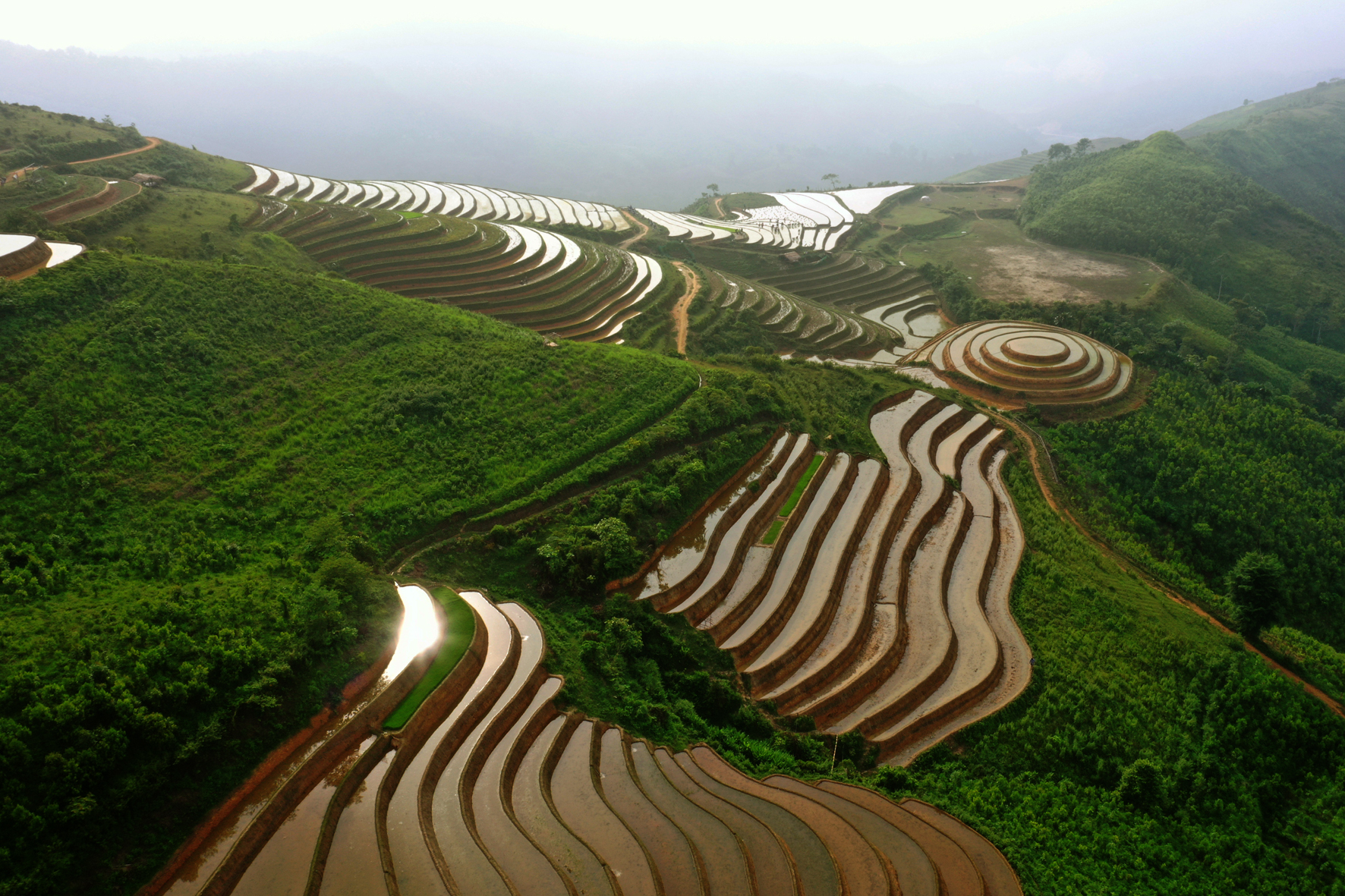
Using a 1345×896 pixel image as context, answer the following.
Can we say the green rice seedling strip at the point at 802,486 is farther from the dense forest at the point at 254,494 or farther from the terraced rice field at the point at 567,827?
the terraced rice field at the point at 567,827

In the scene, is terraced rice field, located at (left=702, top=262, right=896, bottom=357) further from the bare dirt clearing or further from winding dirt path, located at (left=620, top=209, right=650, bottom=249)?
the bare dirt clearing

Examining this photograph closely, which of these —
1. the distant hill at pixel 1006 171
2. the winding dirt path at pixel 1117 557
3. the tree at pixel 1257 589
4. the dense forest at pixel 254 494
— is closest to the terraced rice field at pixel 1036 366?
the winding dirt path at pixel 1117 557

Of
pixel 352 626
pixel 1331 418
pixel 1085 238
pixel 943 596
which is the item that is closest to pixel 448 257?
pixel 352 626

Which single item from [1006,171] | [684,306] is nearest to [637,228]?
[684,306]

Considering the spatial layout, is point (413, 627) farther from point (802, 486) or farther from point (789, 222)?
point (789, 222)

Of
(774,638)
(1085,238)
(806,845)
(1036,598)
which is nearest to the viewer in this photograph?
(806,845)

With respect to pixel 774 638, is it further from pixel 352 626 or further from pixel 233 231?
pixel 233 231
